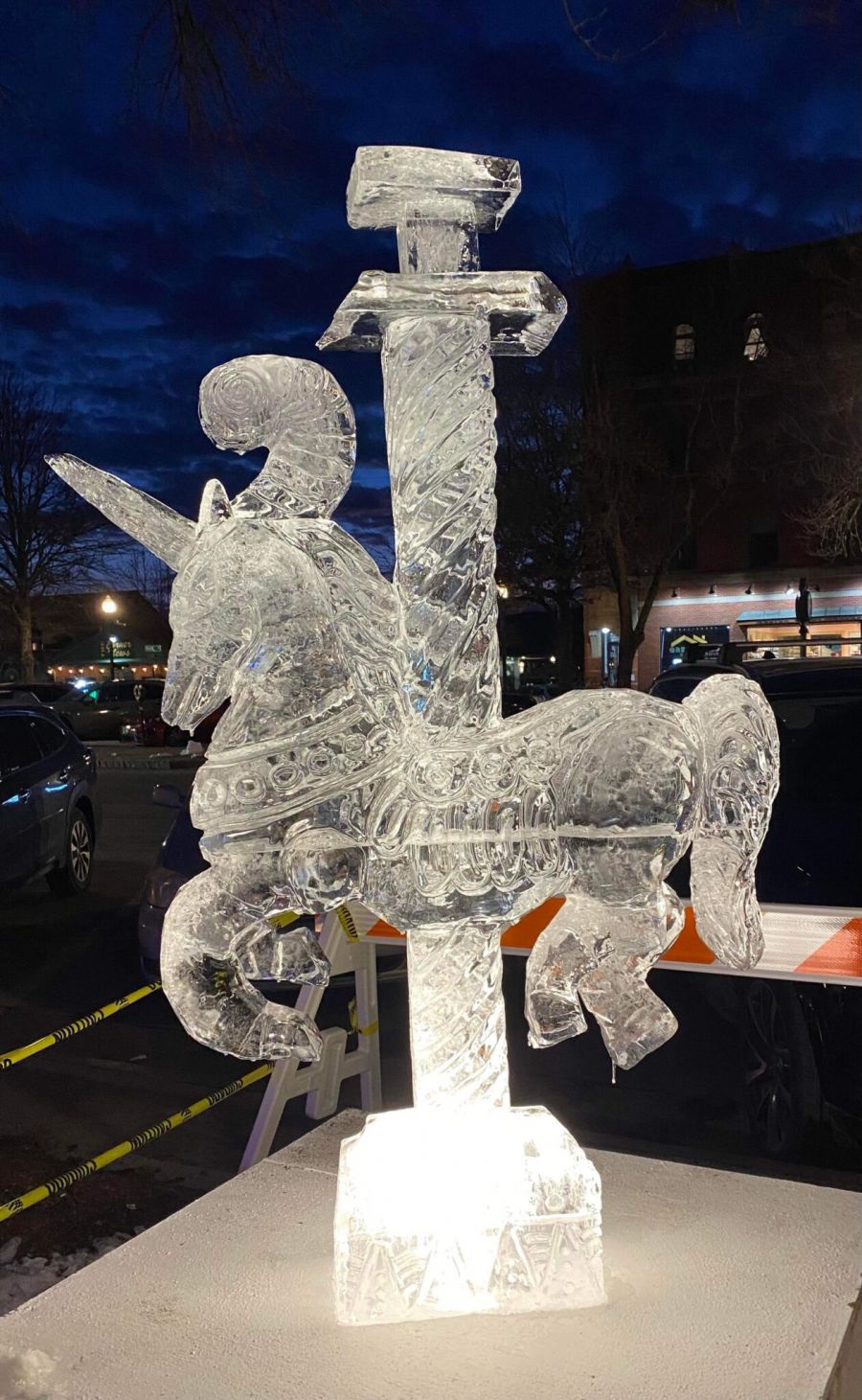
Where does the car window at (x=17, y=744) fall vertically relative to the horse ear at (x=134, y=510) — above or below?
below

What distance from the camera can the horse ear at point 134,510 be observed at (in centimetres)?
191

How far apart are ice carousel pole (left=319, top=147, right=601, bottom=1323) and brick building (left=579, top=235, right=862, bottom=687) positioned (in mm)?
15146

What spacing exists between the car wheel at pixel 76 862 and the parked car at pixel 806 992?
5.28 meters

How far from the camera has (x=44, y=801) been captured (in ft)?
26.1

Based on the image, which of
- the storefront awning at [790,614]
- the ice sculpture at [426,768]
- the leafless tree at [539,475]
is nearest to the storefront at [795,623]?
the storefront awning at [790,614]

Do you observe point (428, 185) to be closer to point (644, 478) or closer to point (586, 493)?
point (586, 493)

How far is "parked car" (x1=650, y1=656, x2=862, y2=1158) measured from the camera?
3.98 m

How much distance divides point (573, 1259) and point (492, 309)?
5.40 ft

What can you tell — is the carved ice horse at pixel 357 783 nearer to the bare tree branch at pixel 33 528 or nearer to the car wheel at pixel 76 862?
the car wheel at pixel 76 862

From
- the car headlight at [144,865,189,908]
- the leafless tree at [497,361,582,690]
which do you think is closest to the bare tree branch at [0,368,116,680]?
the leafless tree at [497,361,582,690]

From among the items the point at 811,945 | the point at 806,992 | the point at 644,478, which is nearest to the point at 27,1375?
the point at 811,945

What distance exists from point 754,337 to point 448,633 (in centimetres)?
2186

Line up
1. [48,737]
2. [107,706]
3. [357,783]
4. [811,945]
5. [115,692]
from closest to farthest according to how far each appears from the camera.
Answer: [357,783] < [811,945] < [48,737] < [107,706] < [115,692]

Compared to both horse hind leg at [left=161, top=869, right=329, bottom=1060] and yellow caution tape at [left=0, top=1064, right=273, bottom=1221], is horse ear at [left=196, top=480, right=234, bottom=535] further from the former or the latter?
yellow caution tape at [left=0, top=1064, right=273, bottom=1221]
